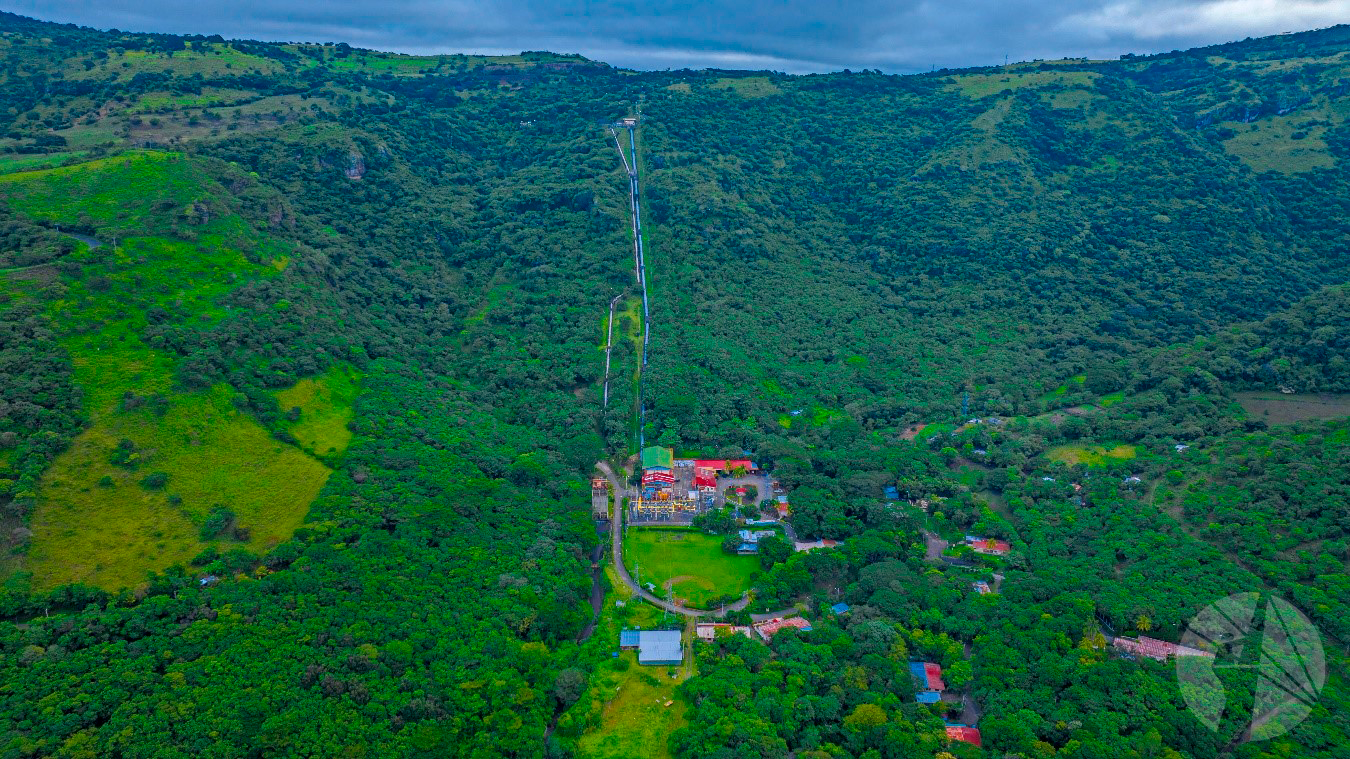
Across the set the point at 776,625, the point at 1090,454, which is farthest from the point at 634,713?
the point at 1090,454

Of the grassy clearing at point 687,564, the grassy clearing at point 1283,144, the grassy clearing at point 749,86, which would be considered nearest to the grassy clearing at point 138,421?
the grassy clearing at point 687,564

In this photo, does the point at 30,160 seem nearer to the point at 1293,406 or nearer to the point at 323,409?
the point at 323,409

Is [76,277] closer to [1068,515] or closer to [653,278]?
[653,278]

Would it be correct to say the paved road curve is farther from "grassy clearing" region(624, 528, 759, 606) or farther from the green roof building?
the green roof building

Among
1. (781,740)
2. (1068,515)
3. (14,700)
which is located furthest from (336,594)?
(1068,515)

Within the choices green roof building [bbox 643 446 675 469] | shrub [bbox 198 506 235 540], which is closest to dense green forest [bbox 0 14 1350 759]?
shrub [bbox 198 506 235 540]
